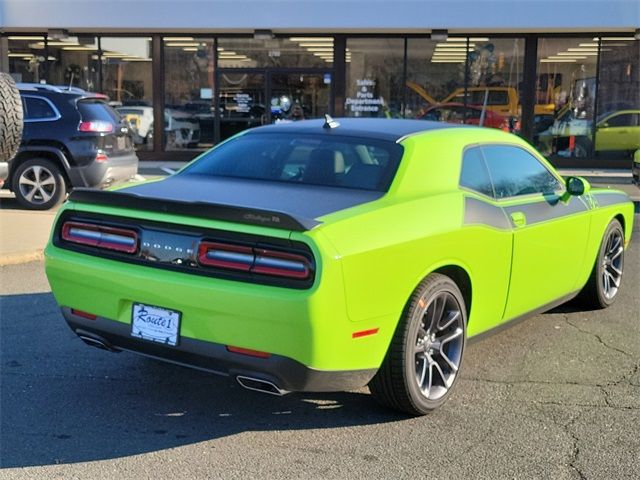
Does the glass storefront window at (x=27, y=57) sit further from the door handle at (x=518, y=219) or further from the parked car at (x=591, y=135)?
the door handle at (x=518, y=219)

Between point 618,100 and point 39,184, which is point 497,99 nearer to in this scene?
point 618,100

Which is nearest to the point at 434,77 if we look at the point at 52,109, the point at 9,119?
the point at 52,109

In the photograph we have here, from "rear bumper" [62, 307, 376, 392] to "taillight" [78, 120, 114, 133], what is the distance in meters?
7.40

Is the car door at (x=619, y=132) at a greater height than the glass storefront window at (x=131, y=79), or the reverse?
the glass storefront window at (x=131, y=79)

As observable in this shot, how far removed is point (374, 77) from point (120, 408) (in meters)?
16.3

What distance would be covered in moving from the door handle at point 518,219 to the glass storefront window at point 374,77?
48.2ft

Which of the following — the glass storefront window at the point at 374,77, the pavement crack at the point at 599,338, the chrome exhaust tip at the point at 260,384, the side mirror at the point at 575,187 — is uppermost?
the glass storefront window at the point at 374,77

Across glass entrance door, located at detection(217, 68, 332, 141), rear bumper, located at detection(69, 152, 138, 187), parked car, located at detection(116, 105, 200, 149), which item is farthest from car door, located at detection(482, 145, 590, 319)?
parked car, located at detection(116, 105, 200, 149)

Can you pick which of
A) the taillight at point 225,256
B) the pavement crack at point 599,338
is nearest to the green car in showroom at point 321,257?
the taillight at point 225,256

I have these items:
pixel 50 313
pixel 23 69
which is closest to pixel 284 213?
pixel 50 313

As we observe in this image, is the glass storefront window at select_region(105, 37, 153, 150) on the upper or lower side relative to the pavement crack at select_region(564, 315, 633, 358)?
upper

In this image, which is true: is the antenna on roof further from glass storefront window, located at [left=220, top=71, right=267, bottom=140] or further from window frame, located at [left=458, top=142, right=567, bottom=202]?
glass storefront window, located at [left=220, top=71, right=267, bottom=140]

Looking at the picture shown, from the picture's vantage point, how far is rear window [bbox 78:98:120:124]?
10750mm

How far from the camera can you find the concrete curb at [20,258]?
766 cm
